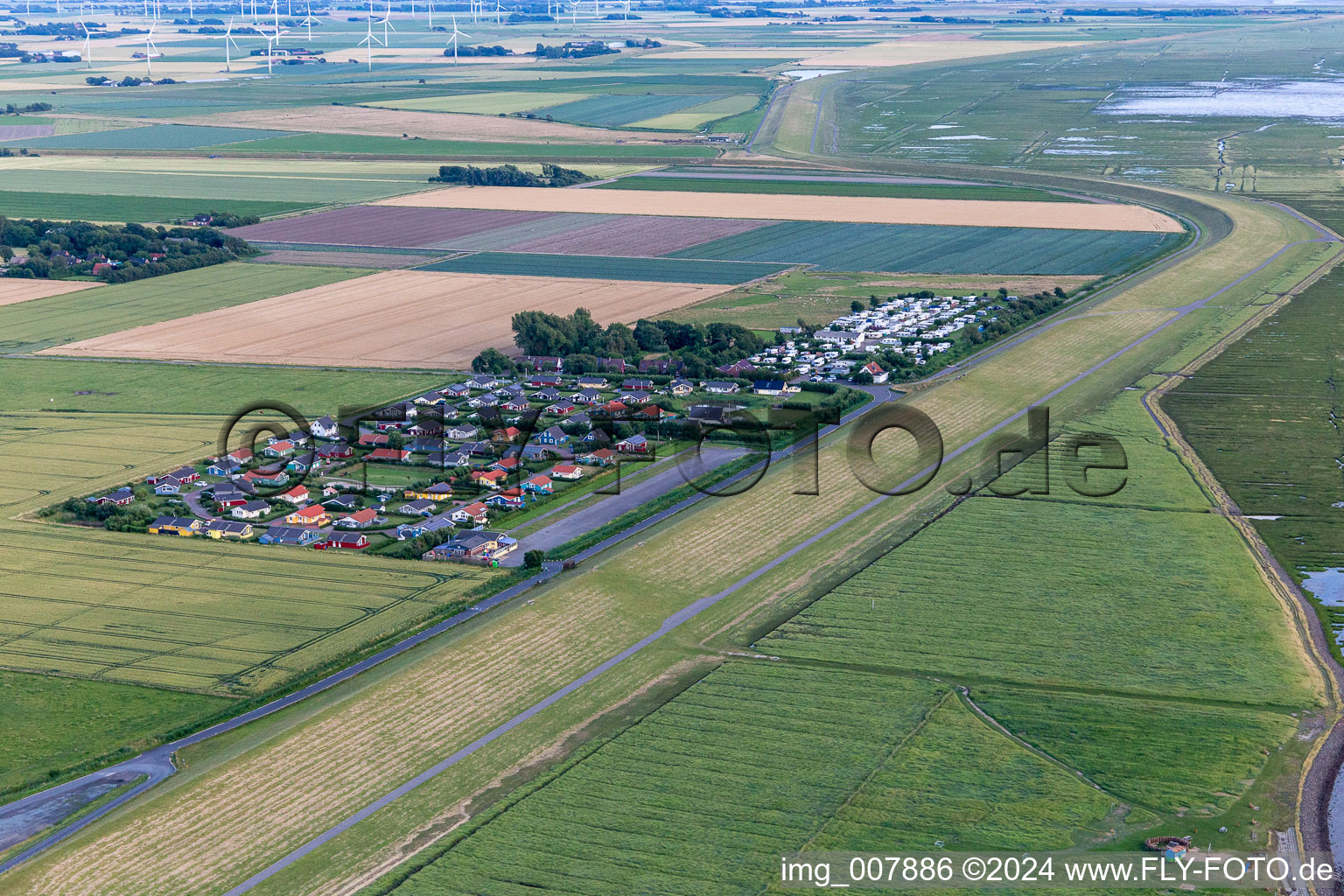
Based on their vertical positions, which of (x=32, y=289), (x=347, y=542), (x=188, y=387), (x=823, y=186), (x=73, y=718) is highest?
(x=823, y=186)

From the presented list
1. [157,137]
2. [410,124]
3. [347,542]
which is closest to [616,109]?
[410,124]

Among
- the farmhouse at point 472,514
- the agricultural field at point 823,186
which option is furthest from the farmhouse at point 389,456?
the agricultural field at point 823,186

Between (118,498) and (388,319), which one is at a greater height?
(388,319)

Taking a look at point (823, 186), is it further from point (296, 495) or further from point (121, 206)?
point (296, 495)

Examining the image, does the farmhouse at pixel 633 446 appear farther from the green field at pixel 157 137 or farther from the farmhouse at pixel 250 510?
the green field at pixel 157 137

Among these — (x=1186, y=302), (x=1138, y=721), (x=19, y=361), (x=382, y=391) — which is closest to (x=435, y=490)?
(x=382, y=391)

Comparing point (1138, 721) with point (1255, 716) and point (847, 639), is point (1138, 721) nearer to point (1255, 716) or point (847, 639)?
point (1255, 716)
